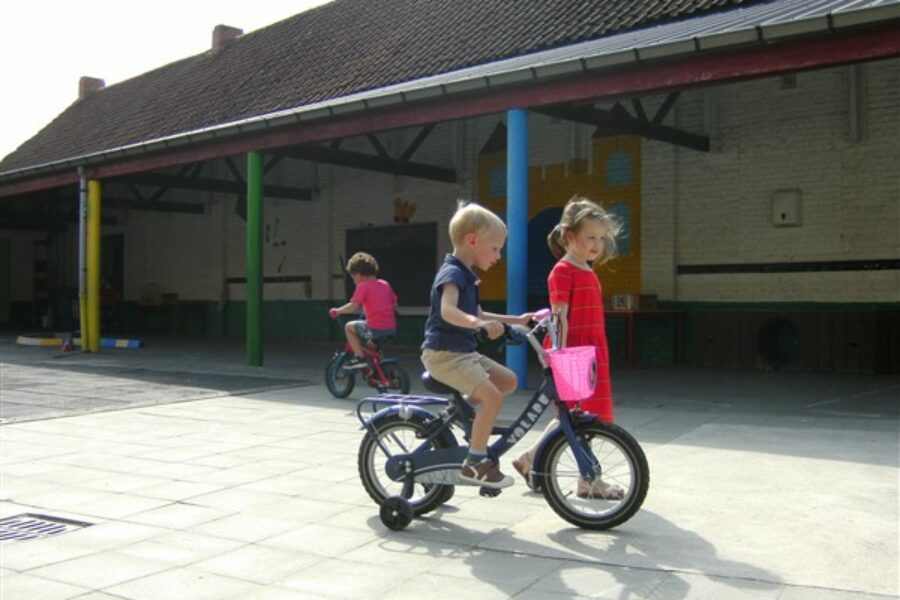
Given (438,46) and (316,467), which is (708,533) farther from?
(438,46)

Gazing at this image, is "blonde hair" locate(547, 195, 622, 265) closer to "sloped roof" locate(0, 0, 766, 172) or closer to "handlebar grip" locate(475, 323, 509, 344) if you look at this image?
"handlebar grip" locate(475, 323, 509, 344)

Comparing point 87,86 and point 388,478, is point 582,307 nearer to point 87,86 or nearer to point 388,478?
point 388,478

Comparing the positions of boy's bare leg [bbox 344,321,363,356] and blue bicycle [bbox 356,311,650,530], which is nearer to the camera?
blue bicycle [bbox 356,311,650,530]

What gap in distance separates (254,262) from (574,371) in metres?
10.1

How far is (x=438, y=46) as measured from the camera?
14.7 m

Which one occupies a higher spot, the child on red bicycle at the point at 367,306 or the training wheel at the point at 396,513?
the child on red bicycle at the point at 367,306

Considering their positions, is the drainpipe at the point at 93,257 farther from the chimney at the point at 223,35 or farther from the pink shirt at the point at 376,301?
the pink shirt at the point at 376,301

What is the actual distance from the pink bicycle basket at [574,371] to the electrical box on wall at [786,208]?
31.9ft

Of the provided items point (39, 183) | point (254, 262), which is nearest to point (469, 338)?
point (254, 262)

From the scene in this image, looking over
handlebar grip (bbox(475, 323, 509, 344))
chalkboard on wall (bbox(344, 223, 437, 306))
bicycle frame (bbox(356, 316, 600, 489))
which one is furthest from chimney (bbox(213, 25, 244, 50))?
handlebar grip (bbox(475, 323, 509, 344))

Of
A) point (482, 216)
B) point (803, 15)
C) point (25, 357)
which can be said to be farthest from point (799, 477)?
point (25, 357)

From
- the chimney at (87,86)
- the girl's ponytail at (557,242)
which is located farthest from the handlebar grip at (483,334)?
the chimney at (87,86)

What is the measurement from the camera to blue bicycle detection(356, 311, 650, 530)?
412cm

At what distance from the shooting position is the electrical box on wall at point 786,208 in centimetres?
1263
